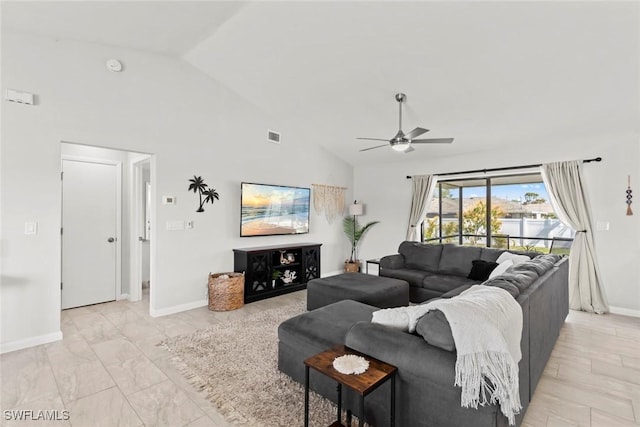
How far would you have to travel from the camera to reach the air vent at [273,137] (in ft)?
17.3

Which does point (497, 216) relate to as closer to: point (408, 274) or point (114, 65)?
point (408, 274)

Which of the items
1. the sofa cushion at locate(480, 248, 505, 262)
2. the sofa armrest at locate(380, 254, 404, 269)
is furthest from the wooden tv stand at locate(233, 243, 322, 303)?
the sofa cushion at locate(480, 248, 505, 262)

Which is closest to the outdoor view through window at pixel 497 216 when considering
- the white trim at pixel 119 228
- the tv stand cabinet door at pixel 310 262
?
the tv stand cabinet door at pixel 310 262

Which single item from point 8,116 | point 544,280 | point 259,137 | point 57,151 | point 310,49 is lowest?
point 544,280

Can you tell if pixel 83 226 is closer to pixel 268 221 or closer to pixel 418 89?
pixel 268 221

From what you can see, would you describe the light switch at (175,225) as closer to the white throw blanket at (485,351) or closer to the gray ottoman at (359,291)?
the gray ottoman at (359,291)

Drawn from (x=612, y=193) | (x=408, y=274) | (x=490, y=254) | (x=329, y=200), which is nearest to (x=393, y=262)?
(x=408, y=274)

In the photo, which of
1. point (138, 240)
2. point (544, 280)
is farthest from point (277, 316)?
point (544, 280)

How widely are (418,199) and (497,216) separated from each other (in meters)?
1.39

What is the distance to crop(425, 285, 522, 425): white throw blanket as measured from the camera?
140cm

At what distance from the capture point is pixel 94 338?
3.24 m

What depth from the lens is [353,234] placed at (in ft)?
22.1

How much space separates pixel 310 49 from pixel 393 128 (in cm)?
199

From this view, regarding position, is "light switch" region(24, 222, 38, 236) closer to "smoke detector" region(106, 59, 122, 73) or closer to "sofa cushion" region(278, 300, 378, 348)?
"smoke detector" region(106, 59, 122, 73)
